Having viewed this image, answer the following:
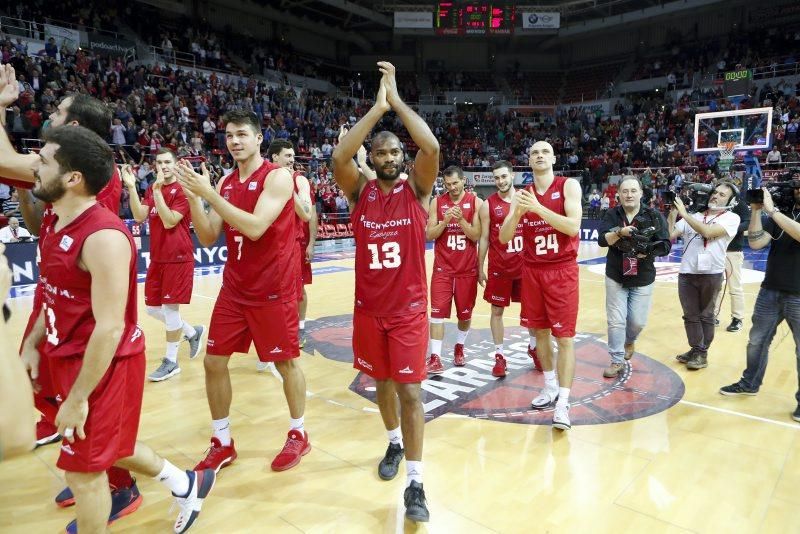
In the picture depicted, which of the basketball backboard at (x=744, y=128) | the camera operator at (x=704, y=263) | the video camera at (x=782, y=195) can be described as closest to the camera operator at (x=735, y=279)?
the camera operator at (x=704, y=263)

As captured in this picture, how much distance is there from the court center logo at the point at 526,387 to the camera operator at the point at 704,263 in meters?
0.51

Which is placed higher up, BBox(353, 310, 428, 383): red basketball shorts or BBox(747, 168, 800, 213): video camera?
BBox(747, 168, 800, 213): video camera

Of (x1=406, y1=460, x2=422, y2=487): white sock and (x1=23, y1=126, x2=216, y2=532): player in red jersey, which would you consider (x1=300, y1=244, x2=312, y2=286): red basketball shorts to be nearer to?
(x1=406, y1=460, x2=422, y2=487): white sock

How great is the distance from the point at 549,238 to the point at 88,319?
3.25 m

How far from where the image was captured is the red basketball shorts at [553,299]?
4.20m

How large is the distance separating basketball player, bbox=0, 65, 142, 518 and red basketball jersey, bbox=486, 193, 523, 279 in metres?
3.53

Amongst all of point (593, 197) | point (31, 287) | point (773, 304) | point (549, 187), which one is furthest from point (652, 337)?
point (593, 197)

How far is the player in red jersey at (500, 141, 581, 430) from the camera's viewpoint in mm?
4188

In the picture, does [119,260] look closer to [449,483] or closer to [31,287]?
[449,483]

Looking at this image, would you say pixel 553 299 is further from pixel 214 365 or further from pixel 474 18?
pixel 474 18

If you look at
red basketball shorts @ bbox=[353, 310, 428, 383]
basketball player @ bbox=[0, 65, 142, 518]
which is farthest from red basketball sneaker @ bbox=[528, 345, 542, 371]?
basketball player @ bbox=[0, 65, 142, 518]

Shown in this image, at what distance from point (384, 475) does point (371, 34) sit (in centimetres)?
3371

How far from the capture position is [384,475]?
346 cm

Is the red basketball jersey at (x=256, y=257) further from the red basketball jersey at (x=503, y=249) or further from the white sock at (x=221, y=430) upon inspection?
the red basketball jersey at (x=503, y=249)
